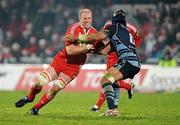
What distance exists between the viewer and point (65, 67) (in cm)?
1416

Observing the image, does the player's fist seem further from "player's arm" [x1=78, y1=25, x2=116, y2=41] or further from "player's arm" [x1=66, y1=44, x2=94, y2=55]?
"player's arm" [x1=66, y1=44, x2=94, y2=55]

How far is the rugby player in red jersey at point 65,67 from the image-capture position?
13.9m

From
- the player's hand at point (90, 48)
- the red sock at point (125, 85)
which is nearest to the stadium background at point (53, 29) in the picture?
the red sock at point (125, 85)

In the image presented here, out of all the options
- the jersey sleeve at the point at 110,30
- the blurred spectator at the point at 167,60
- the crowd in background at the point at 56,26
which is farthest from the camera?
the crowd in background at the point at 56,26

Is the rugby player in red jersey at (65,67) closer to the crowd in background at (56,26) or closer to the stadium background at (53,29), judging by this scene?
the stadium background at (53,29)

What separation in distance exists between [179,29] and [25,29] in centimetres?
767

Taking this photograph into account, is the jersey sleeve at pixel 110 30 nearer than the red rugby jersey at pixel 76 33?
Yes

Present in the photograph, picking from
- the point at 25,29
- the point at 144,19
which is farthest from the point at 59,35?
the point at 144,19

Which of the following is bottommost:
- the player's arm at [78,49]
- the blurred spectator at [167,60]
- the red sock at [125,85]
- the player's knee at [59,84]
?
the blurred spectator at [167,60]

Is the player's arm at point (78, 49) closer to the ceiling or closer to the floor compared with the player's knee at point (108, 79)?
closer to the ceiling

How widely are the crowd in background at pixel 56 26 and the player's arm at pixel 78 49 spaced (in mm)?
16013

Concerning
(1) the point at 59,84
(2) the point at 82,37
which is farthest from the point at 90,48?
(1) the point at 59,84

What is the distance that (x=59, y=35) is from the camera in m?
31.5

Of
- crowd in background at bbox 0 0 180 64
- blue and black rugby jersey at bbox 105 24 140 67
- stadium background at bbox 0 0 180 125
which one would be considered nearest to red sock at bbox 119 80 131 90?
blue and black rugby jersey at bbox 105 24 140 67
